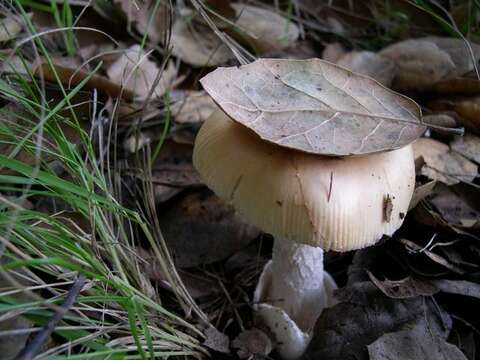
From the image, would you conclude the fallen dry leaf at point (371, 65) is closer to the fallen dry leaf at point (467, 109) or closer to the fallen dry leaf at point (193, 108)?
the fallen dry leaf at point (467, 109)

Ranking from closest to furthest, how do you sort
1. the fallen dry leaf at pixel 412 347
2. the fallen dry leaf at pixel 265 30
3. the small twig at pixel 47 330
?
the small twig at pixel 47 330 → the fallen dry leaf at pixel 412 347 → the fallen dry leaf at pixel 265 30

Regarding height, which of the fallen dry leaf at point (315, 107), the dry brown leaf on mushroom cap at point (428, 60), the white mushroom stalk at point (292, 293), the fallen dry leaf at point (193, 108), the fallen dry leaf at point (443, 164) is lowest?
the white mushroom stalk at point (292, 293)

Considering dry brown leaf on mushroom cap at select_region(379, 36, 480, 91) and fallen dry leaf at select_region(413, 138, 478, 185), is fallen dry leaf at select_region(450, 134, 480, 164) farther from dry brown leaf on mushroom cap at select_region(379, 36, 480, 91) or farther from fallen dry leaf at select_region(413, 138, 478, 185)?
dry brown leaf on mushroom cap at select_region(379, 36, 480, 91)

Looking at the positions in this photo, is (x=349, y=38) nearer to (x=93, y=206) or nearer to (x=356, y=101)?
(x=356, y=101)

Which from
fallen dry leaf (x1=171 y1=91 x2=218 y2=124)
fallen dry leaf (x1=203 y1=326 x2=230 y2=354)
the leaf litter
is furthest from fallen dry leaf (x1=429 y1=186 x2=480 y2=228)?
fallen dry leaf (x1=171 y1=91 x2=218 y2=124)

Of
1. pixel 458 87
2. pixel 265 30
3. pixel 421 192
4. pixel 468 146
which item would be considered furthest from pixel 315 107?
pixel 265 30

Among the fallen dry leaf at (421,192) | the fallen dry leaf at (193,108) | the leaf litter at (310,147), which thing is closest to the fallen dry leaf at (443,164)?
the leaf litter at (310,147)
